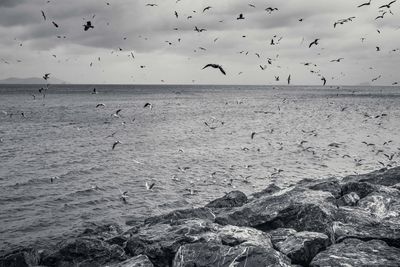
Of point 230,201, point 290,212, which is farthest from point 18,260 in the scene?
point 230,201

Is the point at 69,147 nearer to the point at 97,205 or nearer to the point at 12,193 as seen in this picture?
the point at 12,193

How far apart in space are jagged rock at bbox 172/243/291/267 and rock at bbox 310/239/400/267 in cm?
97

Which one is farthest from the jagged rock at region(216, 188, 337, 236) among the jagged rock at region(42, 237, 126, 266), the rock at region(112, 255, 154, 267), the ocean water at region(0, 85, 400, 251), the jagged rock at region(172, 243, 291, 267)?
the ocean water at region(0, 85, 400, 251)

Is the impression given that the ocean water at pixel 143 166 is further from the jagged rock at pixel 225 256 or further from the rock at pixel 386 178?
the jagged rock at pixel 225 256

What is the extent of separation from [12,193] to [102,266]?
13.8 meters

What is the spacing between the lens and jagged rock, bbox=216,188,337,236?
40.2 feet

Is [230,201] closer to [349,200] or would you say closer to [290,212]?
[290,212]

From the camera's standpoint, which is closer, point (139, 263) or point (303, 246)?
point (139, 263)

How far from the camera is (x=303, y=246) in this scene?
9.98 m

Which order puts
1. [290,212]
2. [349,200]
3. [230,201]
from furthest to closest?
[230,201] < [349,200] < [290,212]

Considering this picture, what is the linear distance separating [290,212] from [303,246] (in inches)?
112

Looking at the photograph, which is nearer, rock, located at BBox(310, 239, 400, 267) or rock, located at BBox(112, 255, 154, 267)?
rock, located at BBox(310, 239, 400, 267)

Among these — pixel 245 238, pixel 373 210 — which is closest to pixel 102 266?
pixel 245 238

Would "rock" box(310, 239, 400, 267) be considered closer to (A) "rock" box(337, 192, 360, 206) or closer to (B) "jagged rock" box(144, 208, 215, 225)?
(A) "rock" box(337, 192, 360, 206)
